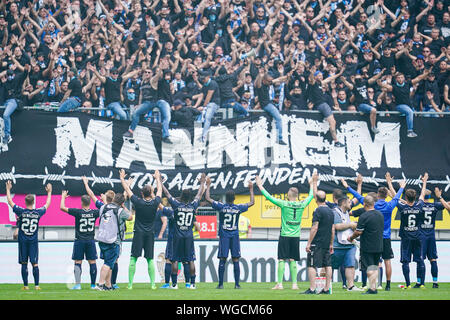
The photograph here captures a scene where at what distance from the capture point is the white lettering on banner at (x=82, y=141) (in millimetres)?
21797

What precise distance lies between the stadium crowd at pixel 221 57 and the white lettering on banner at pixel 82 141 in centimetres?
51

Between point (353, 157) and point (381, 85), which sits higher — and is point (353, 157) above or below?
below

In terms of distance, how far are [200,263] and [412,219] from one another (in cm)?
597

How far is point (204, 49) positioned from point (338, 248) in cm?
1015

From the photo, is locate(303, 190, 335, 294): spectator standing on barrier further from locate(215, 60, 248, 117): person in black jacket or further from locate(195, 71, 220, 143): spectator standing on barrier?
locate(215, 60, 248, 117): person in black jacket

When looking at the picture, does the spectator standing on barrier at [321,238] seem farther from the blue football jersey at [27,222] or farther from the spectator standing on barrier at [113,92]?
the spectator standing on barrier at [113,92]

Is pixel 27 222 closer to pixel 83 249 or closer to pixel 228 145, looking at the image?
pixel 83 249

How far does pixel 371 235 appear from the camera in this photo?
14.5 meters

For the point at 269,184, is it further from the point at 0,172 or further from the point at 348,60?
the point at 0,172

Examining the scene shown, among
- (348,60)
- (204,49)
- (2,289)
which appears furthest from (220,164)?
(2,289)

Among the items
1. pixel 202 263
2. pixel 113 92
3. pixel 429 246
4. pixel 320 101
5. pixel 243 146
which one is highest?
pixel 113 92

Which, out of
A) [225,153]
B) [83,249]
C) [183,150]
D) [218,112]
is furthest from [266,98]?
[83,249]

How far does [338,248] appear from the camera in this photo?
1623 centimetres

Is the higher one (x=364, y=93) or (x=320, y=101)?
(x=364, y=93)
